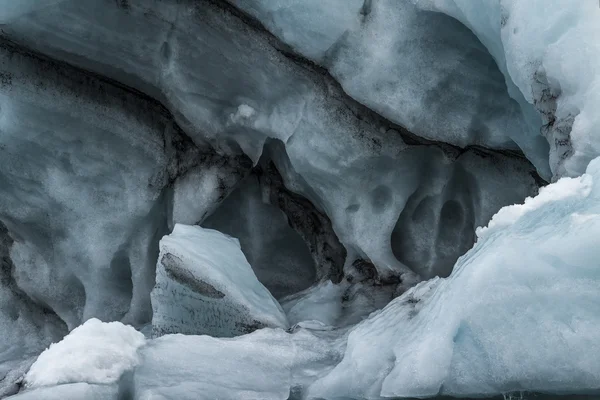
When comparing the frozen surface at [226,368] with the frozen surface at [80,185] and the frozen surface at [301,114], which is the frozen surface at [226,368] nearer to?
the frozen surface at [301,114]

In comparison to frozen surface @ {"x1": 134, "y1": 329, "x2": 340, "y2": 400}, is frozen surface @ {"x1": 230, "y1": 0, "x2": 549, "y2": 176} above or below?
above

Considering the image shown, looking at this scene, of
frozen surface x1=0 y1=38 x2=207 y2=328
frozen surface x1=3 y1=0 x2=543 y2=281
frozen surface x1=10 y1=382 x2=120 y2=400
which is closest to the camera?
frozen surface x1=10 y1=382 x2=120 y2=400

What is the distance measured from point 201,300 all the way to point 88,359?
988mm

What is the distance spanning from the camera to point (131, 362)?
2.01 metres

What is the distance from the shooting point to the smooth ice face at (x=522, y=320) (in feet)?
5.51

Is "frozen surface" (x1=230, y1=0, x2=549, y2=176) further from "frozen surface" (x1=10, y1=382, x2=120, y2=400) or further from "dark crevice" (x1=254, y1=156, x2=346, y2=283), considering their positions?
"frozen surface" (x1=10, y1=382, x2=120, y2=400)

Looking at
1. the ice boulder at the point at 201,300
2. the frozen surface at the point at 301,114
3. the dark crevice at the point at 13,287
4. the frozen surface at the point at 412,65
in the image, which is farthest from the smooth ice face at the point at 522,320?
the dark crevice at the point at 13,287

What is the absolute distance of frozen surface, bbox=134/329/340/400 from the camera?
1.96 m

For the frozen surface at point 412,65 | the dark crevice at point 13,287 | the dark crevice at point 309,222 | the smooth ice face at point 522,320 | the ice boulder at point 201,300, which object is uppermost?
the frozen surface at point 412,65

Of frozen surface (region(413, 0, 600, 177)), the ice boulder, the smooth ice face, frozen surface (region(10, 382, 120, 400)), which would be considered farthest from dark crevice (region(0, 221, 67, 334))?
frozen surface (region(413, 0, 600, 177))

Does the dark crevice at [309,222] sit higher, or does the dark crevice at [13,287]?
the dark crevice at [309,222]

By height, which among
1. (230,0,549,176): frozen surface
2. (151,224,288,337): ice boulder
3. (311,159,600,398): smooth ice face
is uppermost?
(230,0,549,176): frozen surface

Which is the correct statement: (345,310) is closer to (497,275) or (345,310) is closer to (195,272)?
(195,272)

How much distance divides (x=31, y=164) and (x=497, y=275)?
272 cm
